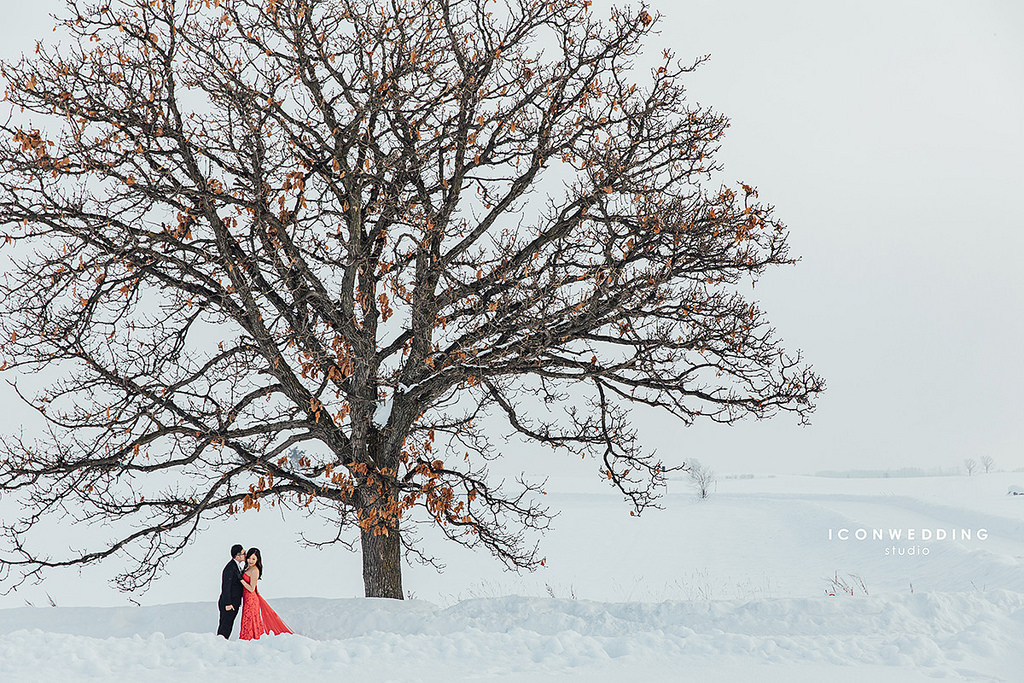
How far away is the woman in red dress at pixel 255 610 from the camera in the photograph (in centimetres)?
995

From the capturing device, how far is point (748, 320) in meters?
10.8

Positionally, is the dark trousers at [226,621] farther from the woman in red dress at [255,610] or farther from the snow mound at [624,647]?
the snow mound at [624,647]

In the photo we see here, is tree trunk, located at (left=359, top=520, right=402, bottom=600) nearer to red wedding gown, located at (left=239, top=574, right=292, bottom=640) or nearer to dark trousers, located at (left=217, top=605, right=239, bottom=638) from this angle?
red wedding gown, located at (left=239, top=574, right=292, bottom=640)

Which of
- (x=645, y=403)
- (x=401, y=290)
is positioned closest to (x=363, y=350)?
(x=401, y=290)

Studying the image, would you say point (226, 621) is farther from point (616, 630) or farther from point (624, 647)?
point (624, 647)

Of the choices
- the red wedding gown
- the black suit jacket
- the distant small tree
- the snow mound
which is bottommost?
the snow mound

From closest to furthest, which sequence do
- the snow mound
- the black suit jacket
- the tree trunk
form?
1. the snow mound
2. the black suit jacket
3. the tree trunk

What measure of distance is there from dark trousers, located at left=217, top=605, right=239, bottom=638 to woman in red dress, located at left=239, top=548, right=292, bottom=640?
16 centimetres

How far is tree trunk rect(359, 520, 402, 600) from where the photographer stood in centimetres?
1102

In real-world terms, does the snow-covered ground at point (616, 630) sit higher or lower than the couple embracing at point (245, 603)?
lower

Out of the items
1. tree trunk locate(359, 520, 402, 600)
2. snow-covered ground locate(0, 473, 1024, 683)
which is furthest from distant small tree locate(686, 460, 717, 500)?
tree trunk locate(359, 520, 402, 600)

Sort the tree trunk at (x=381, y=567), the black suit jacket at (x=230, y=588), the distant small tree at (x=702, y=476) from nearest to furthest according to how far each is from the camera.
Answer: the black suit jacket at (x=230, y=588) < the tree trunk at (x=381, y=567) < the distant small tree at (x=702, y=476)

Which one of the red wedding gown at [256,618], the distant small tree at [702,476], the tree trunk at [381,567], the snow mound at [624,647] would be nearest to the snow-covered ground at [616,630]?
the snow mound at [624,647]

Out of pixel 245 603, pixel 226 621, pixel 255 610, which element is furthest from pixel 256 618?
pixel 226 621
